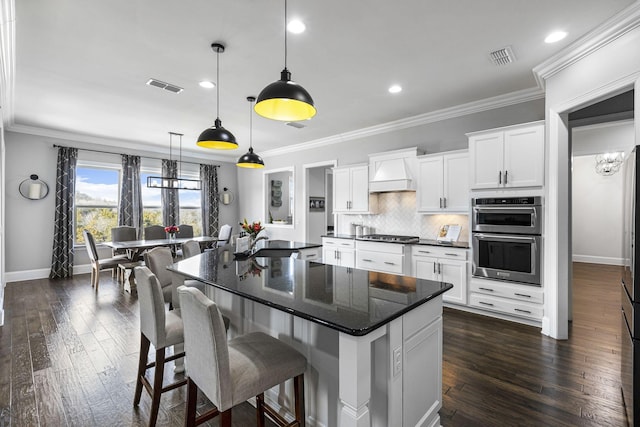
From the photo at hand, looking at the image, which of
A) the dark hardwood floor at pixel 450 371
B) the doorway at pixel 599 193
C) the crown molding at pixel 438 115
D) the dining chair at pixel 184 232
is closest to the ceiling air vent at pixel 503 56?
the crown molding at pixel 438 115

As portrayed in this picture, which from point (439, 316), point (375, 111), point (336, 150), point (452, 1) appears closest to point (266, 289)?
point (439, 316)

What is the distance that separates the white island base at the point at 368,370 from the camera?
1243 mm

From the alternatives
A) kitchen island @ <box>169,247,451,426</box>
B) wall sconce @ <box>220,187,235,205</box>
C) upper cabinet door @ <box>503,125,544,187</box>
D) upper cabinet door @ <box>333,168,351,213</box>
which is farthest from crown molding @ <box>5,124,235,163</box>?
upper cabinet door @ <box>503,125,544,187</box>

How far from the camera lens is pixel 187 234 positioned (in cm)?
704

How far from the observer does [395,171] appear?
16.0ft

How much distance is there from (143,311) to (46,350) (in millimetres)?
1929

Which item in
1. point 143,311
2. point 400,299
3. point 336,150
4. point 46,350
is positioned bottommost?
point 46,350

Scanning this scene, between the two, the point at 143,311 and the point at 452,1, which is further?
the point at 452,1

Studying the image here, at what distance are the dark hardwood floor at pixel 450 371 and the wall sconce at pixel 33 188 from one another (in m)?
2.55

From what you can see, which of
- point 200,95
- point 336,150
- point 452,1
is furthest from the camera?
point 336,150

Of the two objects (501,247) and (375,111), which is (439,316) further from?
(375,111)

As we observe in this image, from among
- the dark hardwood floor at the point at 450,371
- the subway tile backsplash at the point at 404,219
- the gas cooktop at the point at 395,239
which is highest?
the subway tile backsplash at the point at 404,219

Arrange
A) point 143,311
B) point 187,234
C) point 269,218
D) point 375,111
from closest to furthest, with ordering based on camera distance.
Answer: point 143,311
point 375,111
point 187,234
point 269,218

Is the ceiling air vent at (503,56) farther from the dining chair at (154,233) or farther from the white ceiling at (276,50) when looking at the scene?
the dining chair at (154,233)
